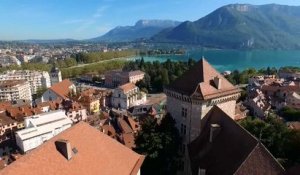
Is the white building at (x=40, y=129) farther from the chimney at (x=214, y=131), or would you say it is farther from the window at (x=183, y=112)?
the chimney at (x=214, y=131)

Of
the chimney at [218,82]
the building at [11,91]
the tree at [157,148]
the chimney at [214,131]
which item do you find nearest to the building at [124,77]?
the building at [11,91]

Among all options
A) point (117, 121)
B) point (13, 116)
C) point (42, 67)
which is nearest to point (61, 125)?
point (117, 121)

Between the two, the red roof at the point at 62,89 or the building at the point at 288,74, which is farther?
the building at the point at 288,74

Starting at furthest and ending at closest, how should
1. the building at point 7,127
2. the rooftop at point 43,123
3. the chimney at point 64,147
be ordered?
1. the building at point 7,127
2. the rooftop at point 43,123
3. the chimney at point 64,147

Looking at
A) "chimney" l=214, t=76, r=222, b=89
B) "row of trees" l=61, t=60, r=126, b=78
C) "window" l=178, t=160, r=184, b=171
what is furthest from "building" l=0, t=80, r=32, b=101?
"chimney" l=214, t=76, r=222, b=89

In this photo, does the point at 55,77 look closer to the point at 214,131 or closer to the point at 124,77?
the point at 124,77

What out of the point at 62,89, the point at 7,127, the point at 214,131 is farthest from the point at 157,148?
the point at 62,89

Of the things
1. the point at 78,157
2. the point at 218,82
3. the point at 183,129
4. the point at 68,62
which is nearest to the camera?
the point at 78,157

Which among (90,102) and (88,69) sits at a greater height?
(88,69)

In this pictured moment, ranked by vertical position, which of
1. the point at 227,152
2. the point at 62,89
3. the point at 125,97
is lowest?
the point at 125,97
